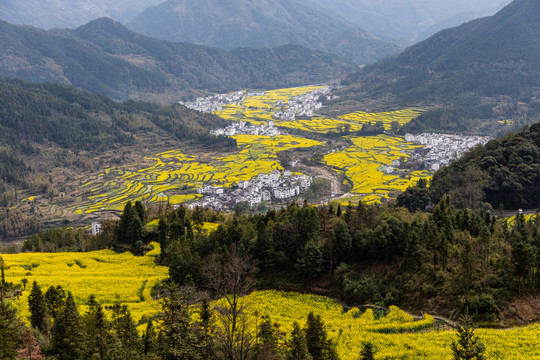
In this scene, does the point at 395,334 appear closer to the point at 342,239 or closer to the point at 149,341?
the point at 342,239

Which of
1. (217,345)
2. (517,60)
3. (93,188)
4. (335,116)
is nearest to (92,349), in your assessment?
(217,345)

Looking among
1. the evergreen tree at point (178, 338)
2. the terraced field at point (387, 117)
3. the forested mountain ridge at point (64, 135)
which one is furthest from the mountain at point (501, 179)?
the terraced field at point (387, 117)

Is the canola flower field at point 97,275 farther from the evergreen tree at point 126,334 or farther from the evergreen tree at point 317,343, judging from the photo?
the evergreen tree at point 317,343

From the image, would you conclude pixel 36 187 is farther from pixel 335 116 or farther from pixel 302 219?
pixel 335 116

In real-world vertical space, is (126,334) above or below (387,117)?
below

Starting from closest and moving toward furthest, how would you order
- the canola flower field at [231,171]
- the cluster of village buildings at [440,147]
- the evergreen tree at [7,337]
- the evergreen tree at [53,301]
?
the evergreen tree at [7,337] < the evergreen tree at [53,301] < the canola flower field at [231,171] < the cluster of village buildings at [440,147]

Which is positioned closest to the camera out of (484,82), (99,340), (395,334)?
(99,340)

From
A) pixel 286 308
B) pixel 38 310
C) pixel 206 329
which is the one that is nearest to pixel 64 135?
pixel 38 310
